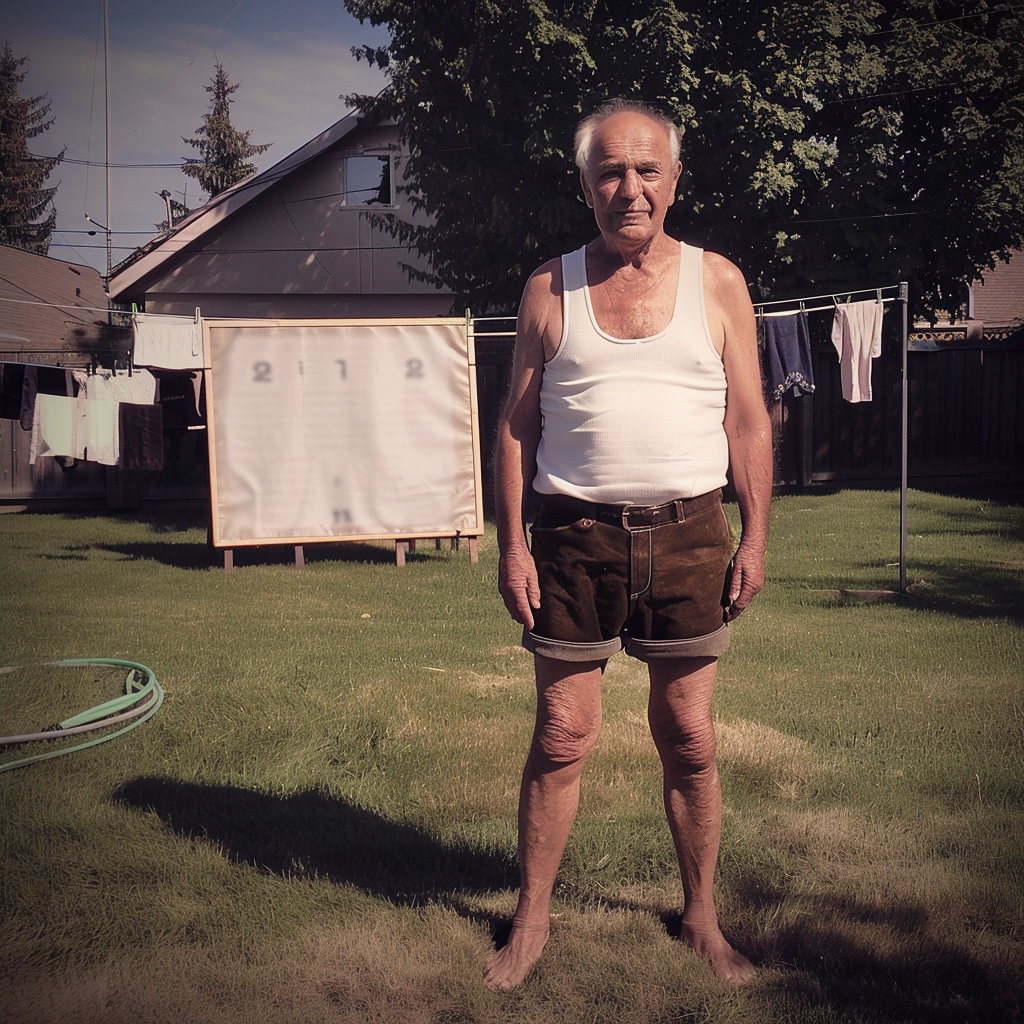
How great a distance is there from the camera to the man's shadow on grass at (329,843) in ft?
11.1

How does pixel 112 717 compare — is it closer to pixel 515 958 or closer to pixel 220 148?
pixel 515 958

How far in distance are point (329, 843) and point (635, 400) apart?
199 cm

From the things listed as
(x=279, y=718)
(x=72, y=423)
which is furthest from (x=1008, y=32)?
(x=279, y=718)

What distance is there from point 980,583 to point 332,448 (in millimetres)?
6051

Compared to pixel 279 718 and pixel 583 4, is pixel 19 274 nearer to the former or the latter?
pixel 583 4

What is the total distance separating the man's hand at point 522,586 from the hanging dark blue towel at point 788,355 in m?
8.92

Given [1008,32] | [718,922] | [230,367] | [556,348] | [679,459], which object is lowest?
[718,922]

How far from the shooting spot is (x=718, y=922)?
312 centimetres

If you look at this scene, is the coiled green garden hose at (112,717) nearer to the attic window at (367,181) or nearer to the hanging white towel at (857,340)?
the hanging white towel at (857,340)

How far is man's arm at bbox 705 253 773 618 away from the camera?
2781 mm

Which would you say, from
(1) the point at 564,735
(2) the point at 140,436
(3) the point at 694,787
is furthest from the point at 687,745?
(2) the point at 140,436

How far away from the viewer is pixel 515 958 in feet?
9.23

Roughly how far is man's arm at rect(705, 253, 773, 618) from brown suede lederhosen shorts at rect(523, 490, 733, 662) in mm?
96

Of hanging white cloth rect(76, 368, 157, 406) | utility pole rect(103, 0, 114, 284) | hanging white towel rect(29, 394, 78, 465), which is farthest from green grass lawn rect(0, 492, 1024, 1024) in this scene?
utility pole rect(103, 0, 114, 284)
